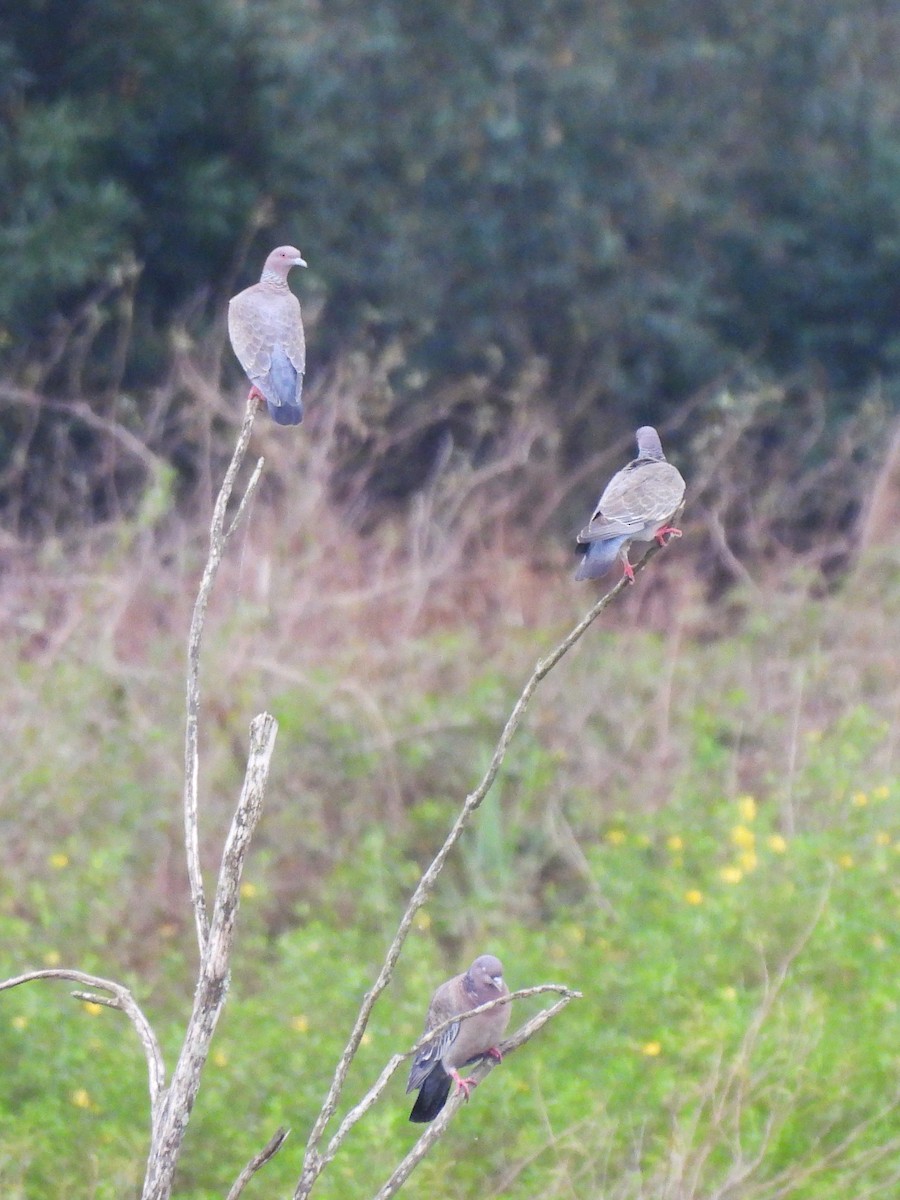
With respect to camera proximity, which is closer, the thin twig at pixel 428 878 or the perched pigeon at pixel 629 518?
the thin twig at pixel 428 878

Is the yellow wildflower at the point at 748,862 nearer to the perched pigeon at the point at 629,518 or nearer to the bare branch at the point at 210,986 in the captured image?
the perched pigeon at the point at 629,518

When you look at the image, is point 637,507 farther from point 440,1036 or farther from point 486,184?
point 486,184

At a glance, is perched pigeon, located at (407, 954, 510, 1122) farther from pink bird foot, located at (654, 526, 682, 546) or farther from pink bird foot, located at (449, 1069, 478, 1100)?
pink bird foot, located at (654, 526, 682, 546)

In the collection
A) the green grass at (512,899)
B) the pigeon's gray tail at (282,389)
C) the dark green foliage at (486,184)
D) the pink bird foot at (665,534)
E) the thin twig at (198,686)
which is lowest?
the green grass at (512,899)

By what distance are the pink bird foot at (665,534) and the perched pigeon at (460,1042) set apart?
965 millimetres

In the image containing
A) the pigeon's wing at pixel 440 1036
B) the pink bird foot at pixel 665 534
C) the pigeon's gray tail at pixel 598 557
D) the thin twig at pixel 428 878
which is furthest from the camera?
the pigeon's wing at pixel 440 1036

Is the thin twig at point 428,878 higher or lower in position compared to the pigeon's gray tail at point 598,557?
lower

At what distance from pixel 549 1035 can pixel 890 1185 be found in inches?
54.8

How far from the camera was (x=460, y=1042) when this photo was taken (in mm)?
3703

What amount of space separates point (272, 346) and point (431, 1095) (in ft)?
5.33

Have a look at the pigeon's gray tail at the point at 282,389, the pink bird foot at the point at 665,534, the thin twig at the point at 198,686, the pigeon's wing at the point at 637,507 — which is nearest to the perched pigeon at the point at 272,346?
the pigeon's gray tail at the point at 282,389

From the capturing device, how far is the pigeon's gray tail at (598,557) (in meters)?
3.37

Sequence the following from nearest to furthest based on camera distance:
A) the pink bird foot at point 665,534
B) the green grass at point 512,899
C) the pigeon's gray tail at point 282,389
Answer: the pink bird foot at point 665,534
the pigeon's gray tail at point 282,389
the green grass at point 512,899

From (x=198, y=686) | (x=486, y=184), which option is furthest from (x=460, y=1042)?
(x=486, y=184)
